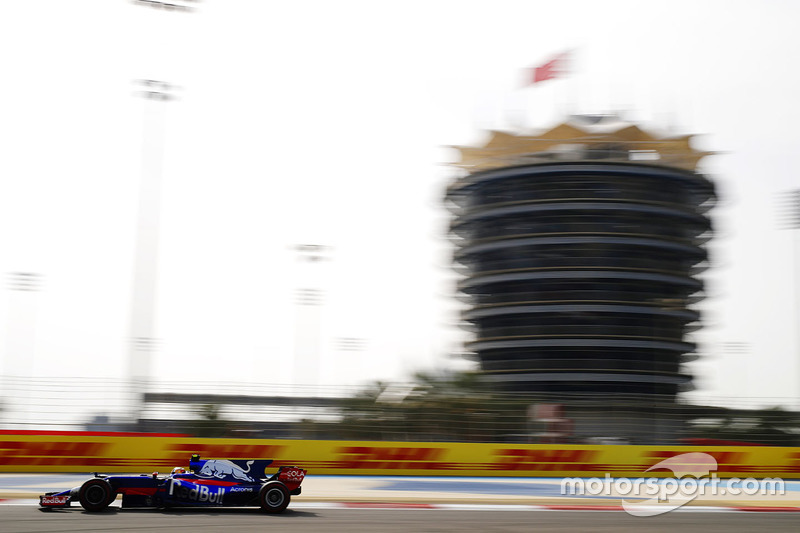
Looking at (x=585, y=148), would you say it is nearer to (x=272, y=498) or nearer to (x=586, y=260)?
(x=586, y=260)

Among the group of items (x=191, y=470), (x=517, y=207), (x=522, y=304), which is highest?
(x=517, y=207)

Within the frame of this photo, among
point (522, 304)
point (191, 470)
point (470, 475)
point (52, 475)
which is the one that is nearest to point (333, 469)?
point (470, 475)

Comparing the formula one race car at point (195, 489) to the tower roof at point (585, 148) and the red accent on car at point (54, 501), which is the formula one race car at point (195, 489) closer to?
the red accent on car at point (54, 501)

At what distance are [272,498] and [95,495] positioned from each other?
7.64ft

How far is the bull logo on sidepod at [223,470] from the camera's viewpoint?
1150cm

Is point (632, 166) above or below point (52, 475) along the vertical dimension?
above

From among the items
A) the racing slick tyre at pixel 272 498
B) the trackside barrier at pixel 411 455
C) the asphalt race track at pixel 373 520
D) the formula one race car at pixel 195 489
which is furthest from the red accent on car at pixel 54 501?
the trackside barrier at pixel 411 455

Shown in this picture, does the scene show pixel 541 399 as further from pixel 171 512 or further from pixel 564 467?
pixel 171 512

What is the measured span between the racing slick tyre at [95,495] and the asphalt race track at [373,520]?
Answer: 151 millimetres

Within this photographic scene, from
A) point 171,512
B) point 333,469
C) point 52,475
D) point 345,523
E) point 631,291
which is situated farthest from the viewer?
point 631,291

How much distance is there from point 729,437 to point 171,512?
679 inches

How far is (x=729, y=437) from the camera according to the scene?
2331 cm

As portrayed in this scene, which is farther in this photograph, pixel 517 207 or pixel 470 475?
pixel 517 207

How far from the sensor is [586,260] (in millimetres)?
48000
